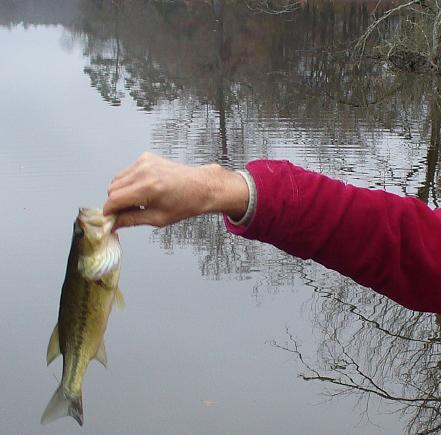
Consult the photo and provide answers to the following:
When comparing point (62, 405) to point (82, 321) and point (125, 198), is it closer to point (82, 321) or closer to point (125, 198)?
point (82, 321)

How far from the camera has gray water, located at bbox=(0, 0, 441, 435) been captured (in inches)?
219

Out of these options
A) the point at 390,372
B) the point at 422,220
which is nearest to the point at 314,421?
the point at 390,372

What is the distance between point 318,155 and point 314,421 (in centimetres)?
624

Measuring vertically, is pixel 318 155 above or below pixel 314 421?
above

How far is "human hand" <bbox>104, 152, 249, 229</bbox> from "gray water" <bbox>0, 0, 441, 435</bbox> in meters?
3.58

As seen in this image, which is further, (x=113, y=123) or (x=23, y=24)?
(x=23, y=24)

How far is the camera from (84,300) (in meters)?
2.21

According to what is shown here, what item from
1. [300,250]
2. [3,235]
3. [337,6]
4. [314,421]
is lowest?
[314,421]

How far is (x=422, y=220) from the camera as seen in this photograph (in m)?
2.19

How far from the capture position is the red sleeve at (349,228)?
6.75 feet

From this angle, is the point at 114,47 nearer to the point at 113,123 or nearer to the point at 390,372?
the point at 113,123

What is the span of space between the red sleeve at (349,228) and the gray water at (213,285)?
3.34m

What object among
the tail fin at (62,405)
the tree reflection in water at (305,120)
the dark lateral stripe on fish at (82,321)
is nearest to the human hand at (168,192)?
the dark lateral stripe on fish at (82,321)

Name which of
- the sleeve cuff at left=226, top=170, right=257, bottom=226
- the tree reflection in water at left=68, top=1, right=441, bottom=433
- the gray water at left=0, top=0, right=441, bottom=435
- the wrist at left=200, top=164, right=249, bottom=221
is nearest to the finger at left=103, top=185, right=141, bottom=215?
the wrist at left=200, top=164, right=249, bottom=221
